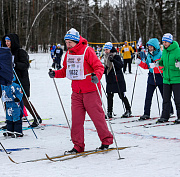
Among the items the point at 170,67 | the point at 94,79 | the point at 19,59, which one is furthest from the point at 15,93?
the point at 170,67

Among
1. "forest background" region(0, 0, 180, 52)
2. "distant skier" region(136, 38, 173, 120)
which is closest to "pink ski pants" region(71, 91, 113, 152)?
"distant skier" region(136, 38, 173, 120)

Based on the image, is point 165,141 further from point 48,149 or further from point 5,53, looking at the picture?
point 5,53

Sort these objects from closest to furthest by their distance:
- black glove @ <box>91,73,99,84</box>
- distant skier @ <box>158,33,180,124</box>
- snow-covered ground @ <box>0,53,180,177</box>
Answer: snow-covered ground @ <box>0,53,180,177</box> < black glove @ <box>91,73,99,84</box> < distant skier @ <box>158,33,180,124</box>

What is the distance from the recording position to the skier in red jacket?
3924 millimetres

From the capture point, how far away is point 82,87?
3938 millimetres

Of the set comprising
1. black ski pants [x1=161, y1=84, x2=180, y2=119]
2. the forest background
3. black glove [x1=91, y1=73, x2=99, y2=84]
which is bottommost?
black ski pants [x1=161, y1=84, x2=180, y2=119]

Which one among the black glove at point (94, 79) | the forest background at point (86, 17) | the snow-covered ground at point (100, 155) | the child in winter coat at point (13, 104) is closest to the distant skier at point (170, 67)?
the snow-covered ground at point (100, 155)

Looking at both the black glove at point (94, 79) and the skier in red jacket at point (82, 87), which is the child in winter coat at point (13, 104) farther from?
the black glove at point (94, 79)

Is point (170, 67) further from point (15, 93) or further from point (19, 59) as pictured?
point (15, 93)

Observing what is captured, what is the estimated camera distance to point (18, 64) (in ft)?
17.7

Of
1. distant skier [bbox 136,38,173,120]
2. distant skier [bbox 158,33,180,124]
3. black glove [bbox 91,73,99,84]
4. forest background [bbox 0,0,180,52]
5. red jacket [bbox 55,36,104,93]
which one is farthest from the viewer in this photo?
forest background [bbox 0,0,180,52]

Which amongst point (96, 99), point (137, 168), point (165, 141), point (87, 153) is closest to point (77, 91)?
point (96, 99)

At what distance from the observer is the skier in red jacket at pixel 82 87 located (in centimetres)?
392

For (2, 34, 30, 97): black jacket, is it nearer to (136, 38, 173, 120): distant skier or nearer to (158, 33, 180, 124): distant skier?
(136, 38, 173, 120): distant skier
